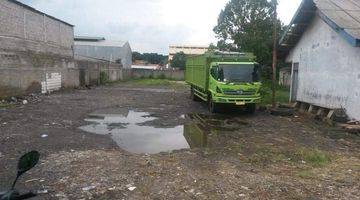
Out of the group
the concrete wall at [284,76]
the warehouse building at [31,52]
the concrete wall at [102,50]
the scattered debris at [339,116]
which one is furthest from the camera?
the concrete wall at [102,50]

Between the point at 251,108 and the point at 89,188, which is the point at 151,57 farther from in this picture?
the point at 89,188

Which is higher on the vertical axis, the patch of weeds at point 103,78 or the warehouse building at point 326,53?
the warehouse building at point 326,53

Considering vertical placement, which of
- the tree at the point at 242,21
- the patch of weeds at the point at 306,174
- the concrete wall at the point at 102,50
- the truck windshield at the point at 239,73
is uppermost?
the tree at the point at 242,21

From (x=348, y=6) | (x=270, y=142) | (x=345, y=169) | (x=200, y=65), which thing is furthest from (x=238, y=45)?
(x=345, y=169)

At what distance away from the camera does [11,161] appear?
28.0 ft

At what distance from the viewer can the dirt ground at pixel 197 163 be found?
270 inches

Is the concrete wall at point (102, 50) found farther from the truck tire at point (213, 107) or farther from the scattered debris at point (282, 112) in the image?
the scattered debris at point (282, 112)

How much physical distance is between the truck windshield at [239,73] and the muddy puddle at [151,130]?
6.33ft

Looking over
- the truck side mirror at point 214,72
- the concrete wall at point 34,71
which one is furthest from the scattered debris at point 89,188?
the concrete wall at point 34,71

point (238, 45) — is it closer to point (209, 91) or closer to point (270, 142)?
point (209, 91)

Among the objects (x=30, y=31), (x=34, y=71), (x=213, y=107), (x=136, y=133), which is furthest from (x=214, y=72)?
(x=30, y=31)

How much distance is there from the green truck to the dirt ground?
8.11ft

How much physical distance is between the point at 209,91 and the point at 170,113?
2.27 m

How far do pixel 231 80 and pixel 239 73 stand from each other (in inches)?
20.8
